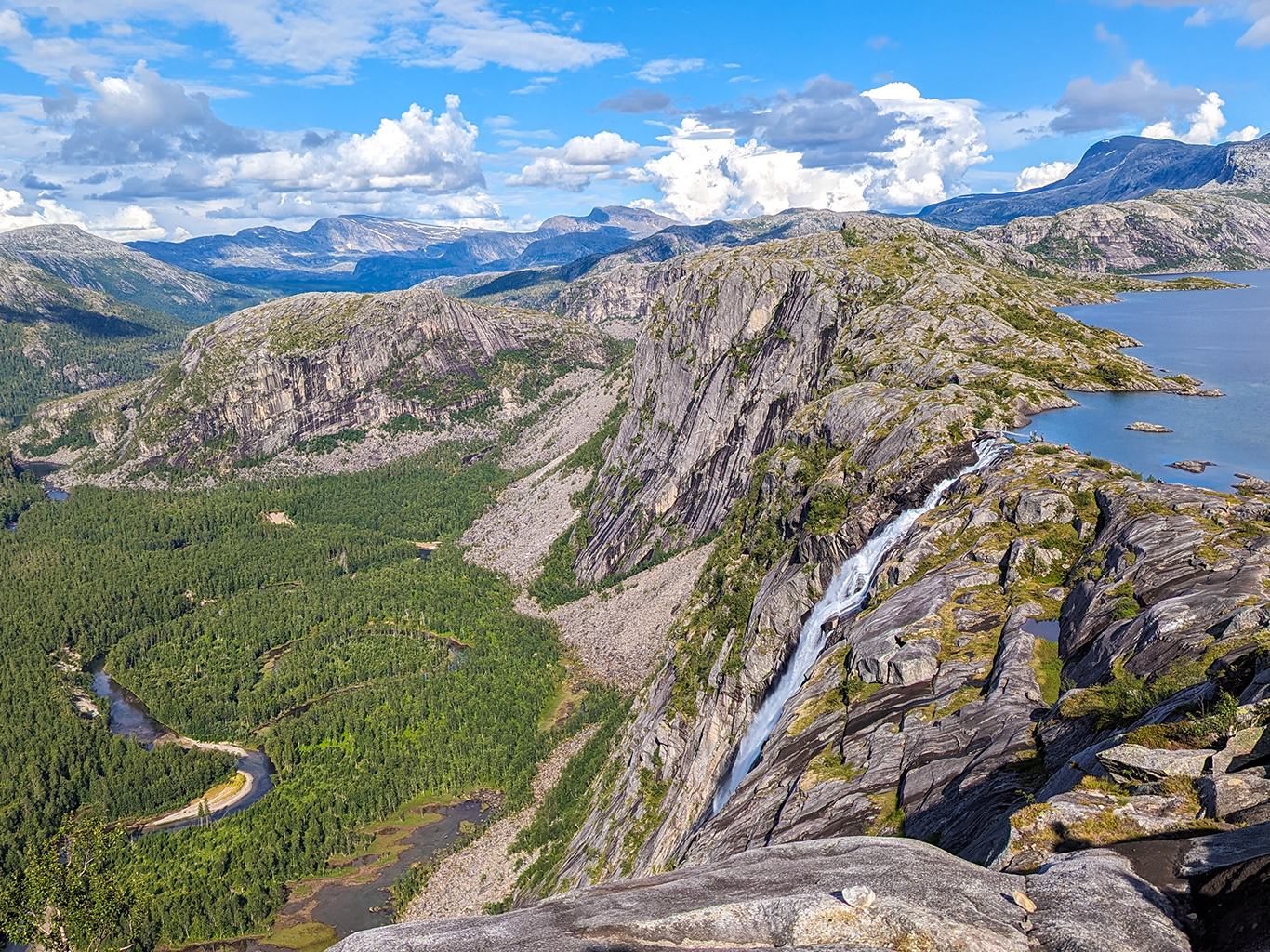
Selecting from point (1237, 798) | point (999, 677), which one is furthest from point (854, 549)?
point (1237, 798)

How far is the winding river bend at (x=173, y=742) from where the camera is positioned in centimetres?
11300

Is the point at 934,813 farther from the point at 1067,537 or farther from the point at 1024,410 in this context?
the point at 1024,410

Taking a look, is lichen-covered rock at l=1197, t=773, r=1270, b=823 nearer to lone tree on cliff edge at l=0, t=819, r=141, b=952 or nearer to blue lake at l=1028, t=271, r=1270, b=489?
blue lake at l=1028, t=271, r=1270, b=489

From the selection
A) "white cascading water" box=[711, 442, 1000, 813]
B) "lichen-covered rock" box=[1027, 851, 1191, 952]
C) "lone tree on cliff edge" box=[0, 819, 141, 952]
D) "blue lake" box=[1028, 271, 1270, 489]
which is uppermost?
"blue lake" box=[1028, 271, 1270, 489]

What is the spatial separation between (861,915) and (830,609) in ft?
148

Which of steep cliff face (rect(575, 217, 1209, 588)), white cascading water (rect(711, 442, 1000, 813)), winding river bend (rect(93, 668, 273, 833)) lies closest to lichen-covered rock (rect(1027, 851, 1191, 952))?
white cascading water (rect(711, 442, 1000, 813))

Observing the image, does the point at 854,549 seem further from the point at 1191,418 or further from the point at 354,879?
the point at 354,879

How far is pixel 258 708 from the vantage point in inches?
5463

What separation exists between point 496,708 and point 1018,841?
379ft

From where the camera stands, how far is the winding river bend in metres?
113

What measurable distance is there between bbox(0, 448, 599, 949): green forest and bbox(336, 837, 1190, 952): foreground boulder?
2603 inches

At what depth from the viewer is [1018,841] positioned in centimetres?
2028

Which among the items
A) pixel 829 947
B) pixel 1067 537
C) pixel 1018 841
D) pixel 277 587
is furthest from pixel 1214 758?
pixel 277 587

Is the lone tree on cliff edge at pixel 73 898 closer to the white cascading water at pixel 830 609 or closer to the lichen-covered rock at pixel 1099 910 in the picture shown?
the white cascading water at pixel 830 609
